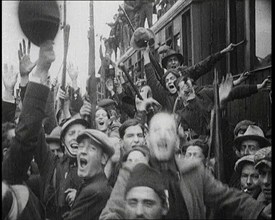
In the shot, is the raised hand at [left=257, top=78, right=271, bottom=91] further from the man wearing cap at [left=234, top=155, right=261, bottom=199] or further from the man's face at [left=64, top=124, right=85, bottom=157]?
the man's face at [left=64, top=124, right=85, bottom=157]

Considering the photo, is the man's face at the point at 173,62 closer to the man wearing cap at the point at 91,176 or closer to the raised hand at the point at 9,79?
the man wearing cap at the point at 91,176

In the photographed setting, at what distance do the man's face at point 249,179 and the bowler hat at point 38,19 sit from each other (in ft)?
6.11

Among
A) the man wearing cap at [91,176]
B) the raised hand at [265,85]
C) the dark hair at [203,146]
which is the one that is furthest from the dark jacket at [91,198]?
the raised hand at [265,85]

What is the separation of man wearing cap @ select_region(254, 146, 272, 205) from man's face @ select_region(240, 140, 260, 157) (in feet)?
0.49

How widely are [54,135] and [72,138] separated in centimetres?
16

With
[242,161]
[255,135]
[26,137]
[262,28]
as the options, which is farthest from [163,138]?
[262,28]

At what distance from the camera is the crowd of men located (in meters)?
3.85

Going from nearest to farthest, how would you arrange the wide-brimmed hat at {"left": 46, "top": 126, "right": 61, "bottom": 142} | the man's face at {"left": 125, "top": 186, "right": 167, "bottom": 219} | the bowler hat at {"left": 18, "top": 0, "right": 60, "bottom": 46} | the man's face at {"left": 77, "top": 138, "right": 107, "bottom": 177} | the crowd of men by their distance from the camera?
1. the man's face at {"left": 125, "top": 186, "right": 167, "bottom": 219}
2. the crowd of men
3. the man's face at {"left": 77, "top": 138, "right": 107, "bottom": 177}
4. the bowler hat at {"left": 18, "top": 0, "right": 60, "bottom": 46}
5. the wide-brimmed hat at {"left": 46, "top": 126, "right": 61, "bottom": 142}

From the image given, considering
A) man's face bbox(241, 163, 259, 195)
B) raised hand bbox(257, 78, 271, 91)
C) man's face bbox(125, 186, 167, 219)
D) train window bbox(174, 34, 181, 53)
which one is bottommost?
man's face bbox(125, 186, 167, 219)

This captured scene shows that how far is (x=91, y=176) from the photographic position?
3977 millimetres

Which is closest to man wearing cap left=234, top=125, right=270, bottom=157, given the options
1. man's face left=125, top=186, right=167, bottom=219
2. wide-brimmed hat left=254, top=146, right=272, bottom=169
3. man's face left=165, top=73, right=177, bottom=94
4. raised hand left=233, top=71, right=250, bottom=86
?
wide-brimmed hat left=254, top=146, right=272, bottom=169

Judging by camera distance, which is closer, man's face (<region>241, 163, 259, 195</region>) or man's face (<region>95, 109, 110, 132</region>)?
man's face (<region>241, 163, 259, 195</region>)

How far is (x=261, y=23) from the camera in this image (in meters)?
4.27

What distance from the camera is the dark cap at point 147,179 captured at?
3.76 m
